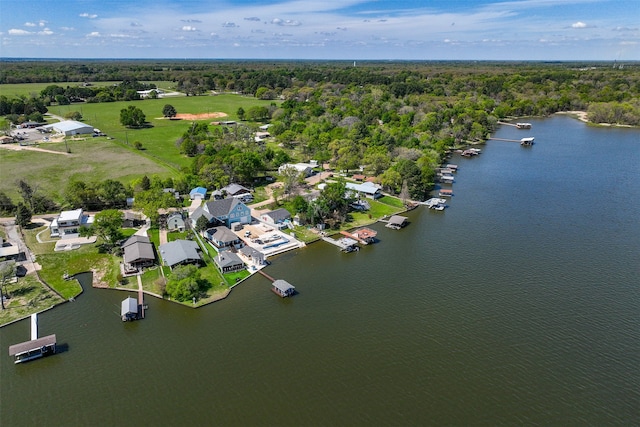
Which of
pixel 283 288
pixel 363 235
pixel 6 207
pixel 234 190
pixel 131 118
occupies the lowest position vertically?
pixel 283 288

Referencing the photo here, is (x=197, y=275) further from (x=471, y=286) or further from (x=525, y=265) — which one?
(x=525, y=265)

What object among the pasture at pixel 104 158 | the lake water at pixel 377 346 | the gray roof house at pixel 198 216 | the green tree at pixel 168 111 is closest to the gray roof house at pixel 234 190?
the gray roof house at pixel 198 216

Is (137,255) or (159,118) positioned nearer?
(137,255)

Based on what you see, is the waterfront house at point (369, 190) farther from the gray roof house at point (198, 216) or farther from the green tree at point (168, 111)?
the green tree at point (168, 111)

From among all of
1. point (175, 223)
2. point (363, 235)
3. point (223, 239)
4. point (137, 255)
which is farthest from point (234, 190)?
point (363, 235)

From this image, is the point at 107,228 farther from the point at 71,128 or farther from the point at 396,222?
the point at 71,128

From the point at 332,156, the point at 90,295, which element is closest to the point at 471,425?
the point at 90,295
